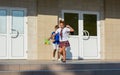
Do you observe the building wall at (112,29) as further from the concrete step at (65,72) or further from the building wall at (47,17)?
the concrete step at (65,72)

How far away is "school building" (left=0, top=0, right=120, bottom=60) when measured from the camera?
768 inches

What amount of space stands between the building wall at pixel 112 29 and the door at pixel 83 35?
0.52 m

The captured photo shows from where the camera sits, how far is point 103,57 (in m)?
21.3

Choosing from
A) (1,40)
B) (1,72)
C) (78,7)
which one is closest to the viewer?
(1,72)

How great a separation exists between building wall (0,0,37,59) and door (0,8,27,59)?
20 centimetres

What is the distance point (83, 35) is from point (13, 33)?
378 cm

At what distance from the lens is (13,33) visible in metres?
19.6

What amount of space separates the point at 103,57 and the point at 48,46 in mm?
3330

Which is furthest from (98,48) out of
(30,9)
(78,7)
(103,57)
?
(30,9)

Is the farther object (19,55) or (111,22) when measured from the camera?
(111,22)

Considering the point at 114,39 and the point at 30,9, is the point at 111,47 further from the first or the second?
the point at 30,9

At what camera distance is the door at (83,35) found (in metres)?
20.7

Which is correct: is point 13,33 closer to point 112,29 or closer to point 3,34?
point 3,34

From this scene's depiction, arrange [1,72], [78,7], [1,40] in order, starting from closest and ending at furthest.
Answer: [1,72], [1,40], [78,7]
